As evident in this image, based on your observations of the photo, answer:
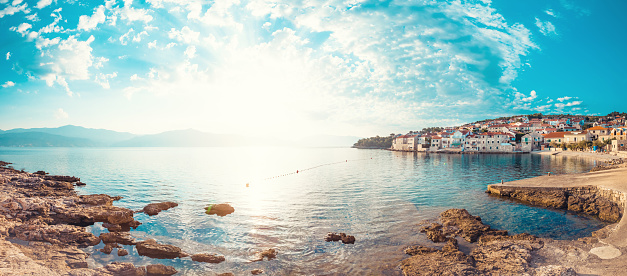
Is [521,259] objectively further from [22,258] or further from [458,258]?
[22,258]

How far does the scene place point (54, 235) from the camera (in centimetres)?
1446

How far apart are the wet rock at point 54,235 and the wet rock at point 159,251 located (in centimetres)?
313

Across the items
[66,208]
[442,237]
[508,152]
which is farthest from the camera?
[508,152]

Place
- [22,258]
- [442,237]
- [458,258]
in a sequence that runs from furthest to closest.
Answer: [442,237]
[458,258]
[22,258]

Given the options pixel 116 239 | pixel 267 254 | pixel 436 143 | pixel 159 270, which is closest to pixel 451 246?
pixel 267 254

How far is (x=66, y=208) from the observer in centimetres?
1980

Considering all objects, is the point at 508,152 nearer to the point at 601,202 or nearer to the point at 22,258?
the point at 601,202

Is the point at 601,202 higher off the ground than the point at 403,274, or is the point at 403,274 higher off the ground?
the point at 601,202

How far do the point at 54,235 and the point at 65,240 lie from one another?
708 mm

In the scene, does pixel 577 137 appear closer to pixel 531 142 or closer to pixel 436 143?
pixel 531 142

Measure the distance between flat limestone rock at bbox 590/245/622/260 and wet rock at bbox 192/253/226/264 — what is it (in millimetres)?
16339

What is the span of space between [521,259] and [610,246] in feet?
15.1

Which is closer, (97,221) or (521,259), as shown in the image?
(521,259)

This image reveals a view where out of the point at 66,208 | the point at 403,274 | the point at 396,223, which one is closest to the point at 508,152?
the point at 396,223
